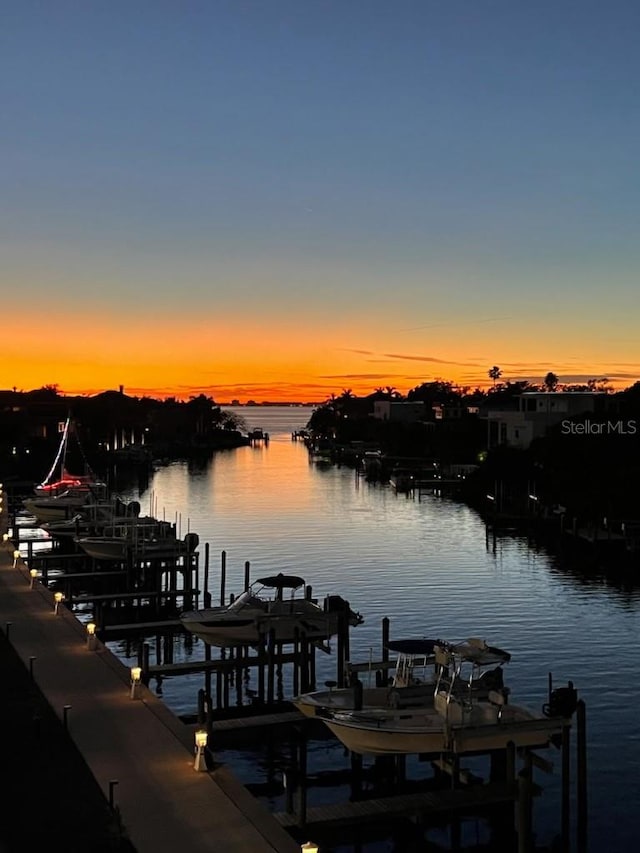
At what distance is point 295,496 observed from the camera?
383ft

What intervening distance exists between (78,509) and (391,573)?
84.0ft

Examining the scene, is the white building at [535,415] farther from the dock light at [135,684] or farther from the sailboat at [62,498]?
the dock light at [135,684]

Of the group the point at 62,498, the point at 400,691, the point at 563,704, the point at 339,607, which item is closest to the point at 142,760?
the point at 400,691

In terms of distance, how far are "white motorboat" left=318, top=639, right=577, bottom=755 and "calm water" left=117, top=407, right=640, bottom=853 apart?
7.07 ft

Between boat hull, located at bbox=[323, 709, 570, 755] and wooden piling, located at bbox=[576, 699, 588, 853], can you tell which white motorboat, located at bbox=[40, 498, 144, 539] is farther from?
wooden piling, located at bbox=[576, 699, 588, 853]

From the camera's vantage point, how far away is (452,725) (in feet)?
81.1

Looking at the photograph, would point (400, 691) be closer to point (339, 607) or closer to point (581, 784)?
point (581, 784)

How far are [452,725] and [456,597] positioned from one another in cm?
2884

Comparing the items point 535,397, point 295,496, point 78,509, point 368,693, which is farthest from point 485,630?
point 535,397

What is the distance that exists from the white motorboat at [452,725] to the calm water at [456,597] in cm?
216

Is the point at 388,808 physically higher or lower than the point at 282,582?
lower

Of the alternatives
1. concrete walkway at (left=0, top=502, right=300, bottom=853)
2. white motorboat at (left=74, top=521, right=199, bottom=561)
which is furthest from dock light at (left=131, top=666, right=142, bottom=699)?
white motorboat at (left=74, top=521, right=199, bottom=561)

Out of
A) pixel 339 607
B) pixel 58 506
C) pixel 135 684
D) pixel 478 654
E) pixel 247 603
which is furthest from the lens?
pixel 58 506

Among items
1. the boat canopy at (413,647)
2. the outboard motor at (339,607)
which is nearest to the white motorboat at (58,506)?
the outboard motor at (339,607)
